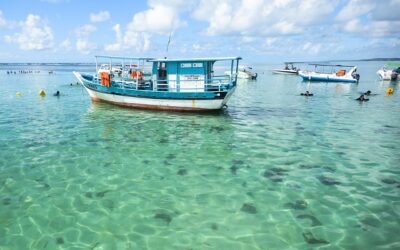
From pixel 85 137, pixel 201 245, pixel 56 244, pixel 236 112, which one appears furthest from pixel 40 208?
pixel 236 112

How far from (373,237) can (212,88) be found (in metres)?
15.2

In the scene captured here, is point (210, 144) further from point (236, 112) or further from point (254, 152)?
point (236, 112)

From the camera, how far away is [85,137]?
571 inches

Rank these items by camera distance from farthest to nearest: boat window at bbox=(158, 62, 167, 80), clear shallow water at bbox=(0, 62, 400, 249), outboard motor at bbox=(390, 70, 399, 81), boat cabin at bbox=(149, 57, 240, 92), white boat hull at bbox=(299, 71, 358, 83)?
outboard motor at bbox=(390, 70, 399, 81) < white boat hull at bbox=(299, 71, 358, 83) < boat window at bbox=(158, 62, 167, 80) < boat cabin at bbox=(149, 57, 240, 92) < clear shallow water at bbox=(0, 62, 400, 249)

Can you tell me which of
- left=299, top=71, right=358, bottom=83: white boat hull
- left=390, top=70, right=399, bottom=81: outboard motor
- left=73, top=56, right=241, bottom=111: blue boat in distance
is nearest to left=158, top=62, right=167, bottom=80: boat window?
left=73, top=56, right=241, bottom=111: blue boat in distance

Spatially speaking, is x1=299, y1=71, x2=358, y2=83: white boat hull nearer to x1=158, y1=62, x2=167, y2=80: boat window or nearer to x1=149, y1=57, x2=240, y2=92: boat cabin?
x1=149, y1=57, x2=240, y2=92: boat cabin

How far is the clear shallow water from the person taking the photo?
669cm

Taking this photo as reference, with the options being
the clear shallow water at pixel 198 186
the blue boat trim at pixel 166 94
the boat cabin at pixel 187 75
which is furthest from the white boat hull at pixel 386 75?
the blue boat trim at pixel 166 94

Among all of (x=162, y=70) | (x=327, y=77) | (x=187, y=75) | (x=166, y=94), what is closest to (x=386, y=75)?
(x=327, y=77)

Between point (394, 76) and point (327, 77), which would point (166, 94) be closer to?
point (327, 77)

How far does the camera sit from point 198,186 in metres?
9.13

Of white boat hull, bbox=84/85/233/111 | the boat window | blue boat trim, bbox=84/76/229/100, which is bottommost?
white boat hull, bbox=84/85/233/111

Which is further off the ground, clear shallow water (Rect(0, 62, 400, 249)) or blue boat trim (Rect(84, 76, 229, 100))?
blue boat trim (Rect(84, 76, 229, 100))

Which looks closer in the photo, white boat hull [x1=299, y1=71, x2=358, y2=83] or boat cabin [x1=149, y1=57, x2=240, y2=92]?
boat cabin [x1=149, y1=57, x2=240, y2=92]
